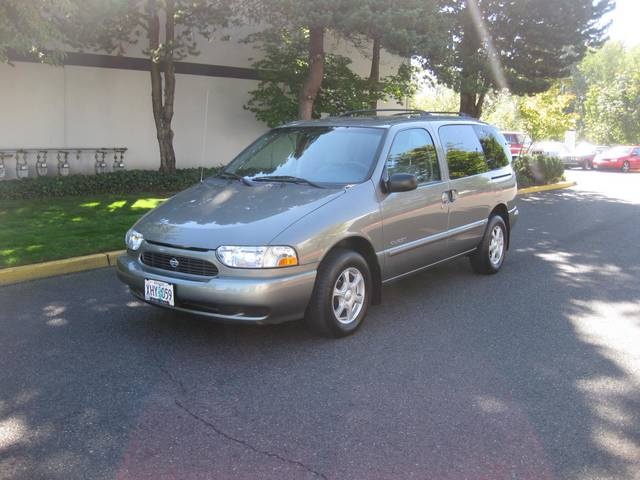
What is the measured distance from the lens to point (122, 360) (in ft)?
14.6

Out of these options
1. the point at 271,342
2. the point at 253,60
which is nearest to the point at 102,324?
the point at 271,342

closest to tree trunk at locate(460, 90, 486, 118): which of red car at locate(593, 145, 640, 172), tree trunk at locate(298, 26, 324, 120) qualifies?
tree trunk at locate(298, 26, 324, 120)

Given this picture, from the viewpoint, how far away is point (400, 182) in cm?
518

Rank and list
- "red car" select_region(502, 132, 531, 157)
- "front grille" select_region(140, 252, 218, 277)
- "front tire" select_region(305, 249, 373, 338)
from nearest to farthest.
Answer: "front grille" select_region(140, 252, 218, 277), "front tire" select_region(305, 249, 373, 338), "red car" select_region(502, 132, 531, 157)

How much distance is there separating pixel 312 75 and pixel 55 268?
27.6ft

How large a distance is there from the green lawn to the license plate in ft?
9.23

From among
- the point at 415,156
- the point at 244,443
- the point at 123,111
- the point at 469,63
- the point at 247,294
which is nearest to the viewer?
the point at 244,443

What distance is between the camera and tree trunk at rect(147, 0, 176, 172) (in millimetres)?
12562

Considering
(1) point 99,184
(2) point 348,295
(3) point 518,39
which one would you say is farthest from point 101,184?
(3) point 518,39

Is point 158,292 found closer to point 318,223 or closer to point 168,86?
point 318,223

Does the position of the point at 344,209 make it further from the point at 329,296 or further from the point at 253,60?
the point at 253,60

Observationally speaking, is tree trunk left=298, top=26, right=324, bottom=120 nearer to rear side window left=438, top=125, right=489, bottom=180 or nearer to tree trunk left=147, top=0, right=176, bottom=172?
tree trunk left=147, top=0, right=176, bottom=172

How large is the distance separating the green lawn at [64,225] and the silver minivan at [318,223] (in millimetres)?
2555

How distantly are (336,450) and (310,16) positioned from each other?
32.6ft
